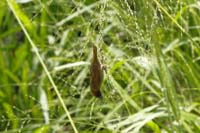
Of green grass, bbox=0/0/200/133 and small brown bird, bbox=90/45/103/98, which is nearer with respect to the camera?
small brown bird, bbox=90/45/103/98

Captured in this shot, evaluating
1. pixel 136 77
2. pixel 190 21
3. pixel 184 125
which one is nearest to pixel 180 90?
pixel 136 77

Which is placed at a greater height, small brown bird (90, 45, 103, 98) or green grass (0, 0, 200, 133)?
small brown bird (90, 45, 103, 98)

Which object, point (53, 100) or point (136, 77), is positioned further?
point (53, 100)

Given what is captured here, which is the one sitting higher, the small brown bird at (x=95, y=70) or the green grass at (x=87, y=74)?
the small brown bird at (x=95, y=70)

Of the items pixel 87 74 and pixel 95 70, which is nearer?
pixel 95 70

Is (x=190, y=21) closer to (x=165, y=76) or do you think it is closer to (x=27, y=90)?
(x=27, y=90)

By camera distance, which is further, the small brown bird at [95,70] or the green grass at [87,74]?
the green grass at [87,74]

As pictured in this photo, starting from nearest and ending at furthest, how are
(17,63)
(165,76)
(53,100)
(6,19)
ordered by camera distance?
(165,76), (53,100), (17,63), (6,19)

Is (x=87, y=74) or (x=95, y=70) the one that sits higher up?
(x=95, y=70)
